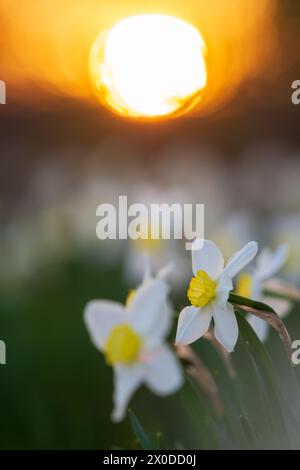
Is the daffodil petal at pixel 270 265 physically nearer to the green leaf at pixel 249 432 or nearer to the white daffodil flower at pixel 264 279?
the white daffodil flower at pixel 264 279

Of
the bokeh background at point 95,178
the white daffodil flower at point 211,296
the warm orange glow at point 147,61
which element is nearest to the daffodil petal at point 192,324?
the white daffodil flower at point 211,296

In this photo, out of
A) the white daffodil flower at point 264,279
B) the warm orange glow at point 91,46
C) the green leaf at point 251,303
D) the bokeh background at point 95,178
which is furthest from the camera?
the warm orange glow at point 91,46

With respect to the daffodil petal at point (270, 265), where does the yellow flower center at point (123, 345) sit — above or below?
below

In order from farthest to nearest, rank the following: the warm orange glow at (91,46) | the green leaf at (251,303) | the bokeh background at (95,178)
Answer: the warm orange glow at (91,46) → the bokeh background at (95,178) → the green leaf at (251,303)

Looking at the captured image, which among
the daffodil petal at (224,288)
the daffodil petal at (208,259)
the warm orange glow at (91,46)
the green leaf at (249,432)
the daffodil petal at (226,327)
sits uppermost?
the warm orange glow at (91,46)

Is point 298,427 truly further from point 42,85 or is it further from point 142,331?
point 42,85

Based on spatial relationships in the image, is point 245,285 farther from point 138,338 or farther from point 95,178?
point 95,178
